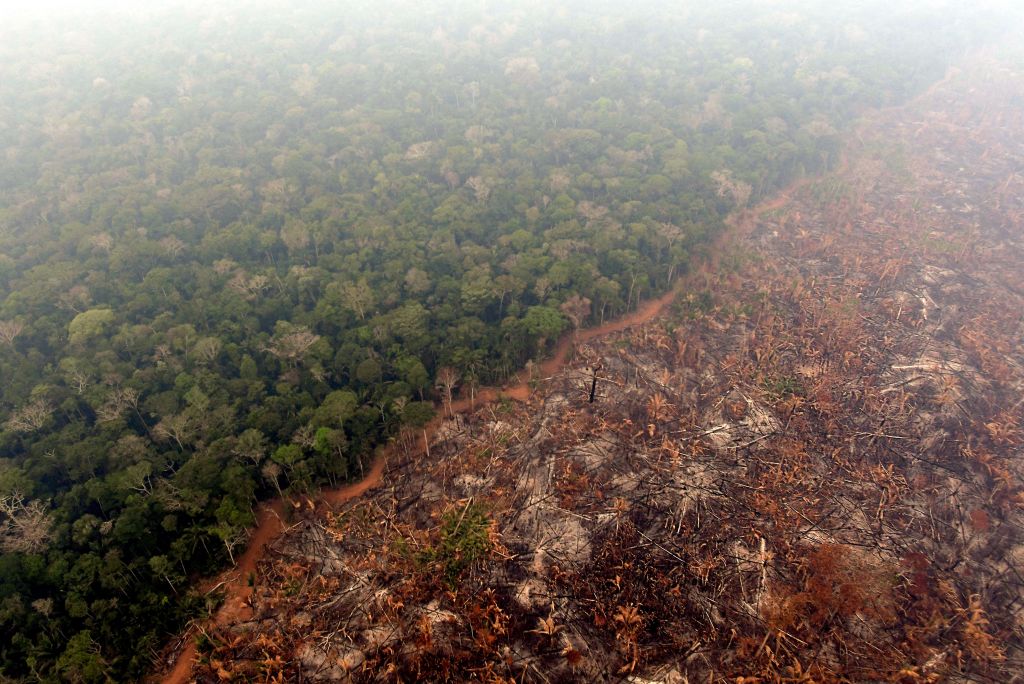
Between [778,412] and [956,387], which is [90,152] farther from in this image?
[956,387]

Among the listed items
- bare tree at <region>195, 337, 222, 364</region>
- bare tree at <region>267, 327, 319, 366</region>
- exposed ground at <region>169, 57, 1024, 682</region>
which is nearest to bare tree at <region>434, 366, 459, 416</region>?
exposed ground at <region>169, 57, 1024, 682</region>

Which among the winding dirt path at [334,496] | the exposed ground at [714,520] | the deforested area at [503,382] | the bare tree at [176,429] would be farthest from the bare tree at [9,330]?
the exposed ground at [714,520]

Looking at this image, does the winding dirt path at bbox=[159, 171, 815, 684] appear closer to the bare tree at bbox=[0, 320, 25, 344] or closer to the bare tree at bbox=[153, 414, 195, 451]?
the bare tree at bbox=[153, 414, 195, 451]

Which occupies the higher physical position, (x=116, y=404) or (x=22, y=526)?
(x=116, y=404)

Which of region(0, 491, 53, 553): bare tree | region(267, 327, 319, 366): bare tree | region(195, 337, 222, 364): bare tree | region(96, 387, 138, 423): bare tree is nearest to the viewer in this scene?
region(0, 491, 53, 553): bare tree

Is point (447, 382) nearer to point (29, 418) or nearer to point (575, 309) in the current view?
point (575, 309)

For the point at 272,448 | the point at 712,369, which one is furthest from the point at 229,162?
the point at 712,369

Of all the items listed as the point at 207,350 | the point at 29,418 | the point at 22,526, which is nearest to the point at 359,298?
the point at 207,350

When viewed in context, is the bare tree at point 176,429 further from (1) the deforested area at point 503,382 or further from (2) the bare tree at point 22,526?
A: (2) the bare tree at point 22,526
